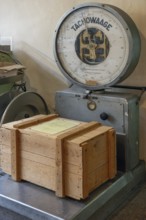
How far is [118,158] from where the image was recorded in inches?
75.9

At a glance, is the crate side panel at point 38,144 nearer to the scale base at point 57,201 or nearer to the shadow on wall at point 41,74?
the scale base at point 57,201

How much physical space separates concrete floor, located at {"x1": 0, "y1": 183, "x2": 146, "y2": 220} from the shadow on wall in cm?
100

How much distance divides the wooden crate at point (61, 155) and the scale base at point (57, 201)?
4cm

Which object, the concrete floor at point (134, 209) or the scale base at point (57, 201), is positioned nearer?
the scale base at point (57, 201)

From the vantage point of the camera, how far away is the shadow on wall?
2441 millimetres

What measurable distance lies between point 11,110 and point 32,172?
47 cm

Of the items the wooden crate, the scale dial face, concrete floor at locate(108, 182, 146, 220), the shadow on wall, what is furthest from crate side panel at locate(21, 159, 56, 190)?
the shadow on wall

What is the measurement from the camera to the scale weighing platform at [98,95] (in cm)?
162

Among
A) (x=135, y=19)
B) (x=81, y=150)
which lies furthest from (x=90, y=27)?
(x=81, y=150)

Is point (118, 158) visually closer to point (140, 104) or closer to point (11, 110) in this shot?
→ point (140, 104)

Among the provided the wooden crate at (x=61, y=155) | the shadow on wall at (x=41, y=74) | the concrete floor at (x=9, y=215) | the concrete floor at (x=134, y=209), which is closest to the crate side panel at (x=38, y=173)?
the wooden crate at (x=61, y=155)

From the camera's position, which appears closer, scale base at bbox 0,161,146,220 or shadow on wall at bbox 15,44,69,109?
scale base at bbox 0,161,146,220

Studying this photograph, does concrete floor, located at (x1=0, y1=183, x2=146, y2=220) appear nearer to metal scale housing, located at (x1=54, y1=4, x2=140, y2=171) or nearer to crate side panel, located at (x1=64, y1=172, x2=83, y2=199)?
metal scale housing, located at (x1=54, y1=4, x2=140, y2=171)

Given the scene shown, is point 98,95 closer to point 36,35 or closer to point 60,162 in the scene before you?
point 60,162
